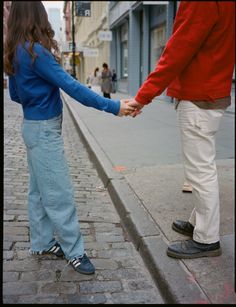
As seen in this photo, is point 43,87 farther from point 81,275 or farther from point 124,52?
point 124,52

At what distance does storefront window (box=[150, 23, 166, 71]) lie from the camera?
17.9 meters

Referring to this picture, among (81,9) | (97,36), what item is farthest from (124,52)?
(97,36)

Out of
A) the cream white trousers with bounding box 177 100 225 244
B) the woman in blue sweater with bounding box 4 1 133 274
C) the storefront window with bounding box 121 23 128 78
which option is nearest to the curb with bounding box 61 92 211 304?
the cream white trousers with bounding box 177 100 225 244

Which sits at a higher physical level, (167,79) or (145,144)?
(167,79)

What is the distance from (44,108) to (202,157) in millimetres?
1129

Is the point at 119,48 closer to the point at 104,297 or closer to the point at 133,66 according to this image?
the point at 133,66

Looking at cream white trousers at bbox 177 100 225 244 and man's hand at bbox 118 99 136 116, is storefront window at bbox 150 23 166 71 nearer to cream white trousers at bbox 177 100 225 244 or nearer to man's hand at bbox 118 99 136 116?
man's hand at bbox 118 99 136 116

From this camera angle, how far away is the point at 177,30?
8.82 ft

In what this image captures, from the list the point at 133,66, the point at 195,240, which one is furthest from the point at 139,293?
the point at 133,66

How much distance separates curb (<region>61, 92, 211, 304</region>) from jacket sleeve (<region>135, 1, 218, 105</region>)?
126 centimetres

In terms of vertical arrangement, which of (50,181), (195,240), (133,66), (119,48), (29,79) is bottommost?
(195,240)

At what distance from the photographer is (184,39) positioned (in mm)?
2645

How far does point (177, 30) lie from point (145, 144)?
5.12 m

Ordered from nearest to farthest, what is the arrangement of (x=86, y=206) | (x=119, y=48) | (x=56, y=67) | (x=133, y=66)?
(x=56, y=67) → (x=86, y=206) → (x=133, y=66) → (x=119, y=48)
